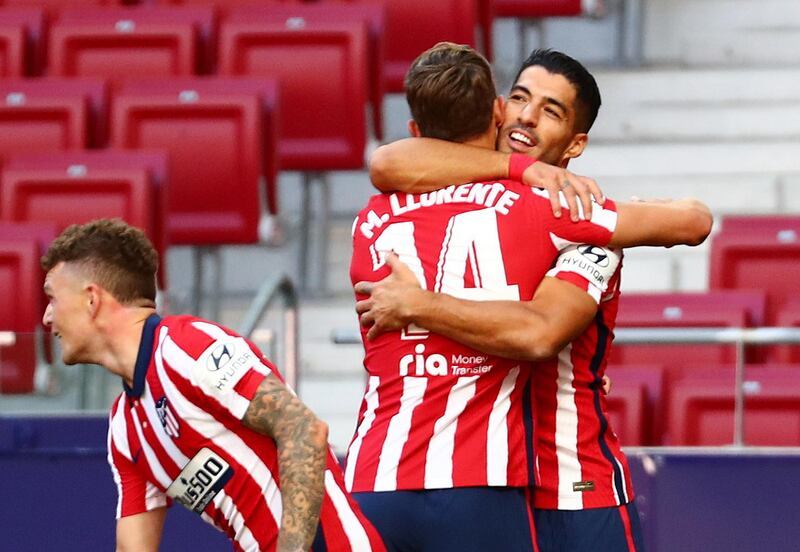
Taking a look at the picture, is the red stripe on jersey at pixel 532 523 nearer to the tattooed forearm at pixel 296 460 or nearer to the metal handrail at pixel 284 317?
the tattooed forearm at pixel 296 460

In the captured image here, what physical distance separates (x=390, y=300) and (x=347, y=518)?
1.24 feet

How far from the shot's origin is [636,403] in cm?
521


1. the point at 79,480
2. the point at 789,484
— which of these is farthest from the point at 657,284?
the point at 79,480

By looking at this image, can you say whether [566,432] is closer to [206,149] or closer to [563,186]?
[563,186]

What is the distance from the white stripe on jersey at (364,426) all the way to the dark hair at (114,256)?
0.43 meters

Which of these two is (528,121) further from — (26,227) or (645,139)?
(645,139)

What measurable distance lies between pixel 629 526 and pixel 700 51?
16.1 feet

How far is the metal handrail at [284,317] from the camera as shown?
5.00 metres

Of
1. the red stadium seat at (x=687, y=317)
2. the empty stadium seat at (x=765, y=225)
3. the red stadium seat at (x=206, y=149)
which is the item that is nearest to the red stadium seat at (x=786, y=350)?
the red stadium seat at (x=687, y=317)

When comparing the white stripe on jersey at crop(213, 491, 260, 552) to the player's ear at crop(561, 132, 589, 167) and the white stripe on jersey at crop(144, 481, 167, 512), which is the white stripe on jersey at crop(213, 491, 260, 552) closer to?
the white stripe on jersey at crop(144, 481, 167, 512)

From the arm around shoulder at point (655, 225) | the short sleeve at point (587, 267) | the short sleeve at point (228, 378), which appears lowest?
the short sleeve at point (228, 378)

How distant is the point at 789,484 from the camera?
4.62 metres

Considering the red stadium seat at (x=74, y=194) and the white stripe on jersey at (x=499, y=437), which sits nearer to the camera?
the white stripe on jersey at (x=499, y=437)

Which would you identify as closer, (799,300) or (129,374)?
(129,374)
